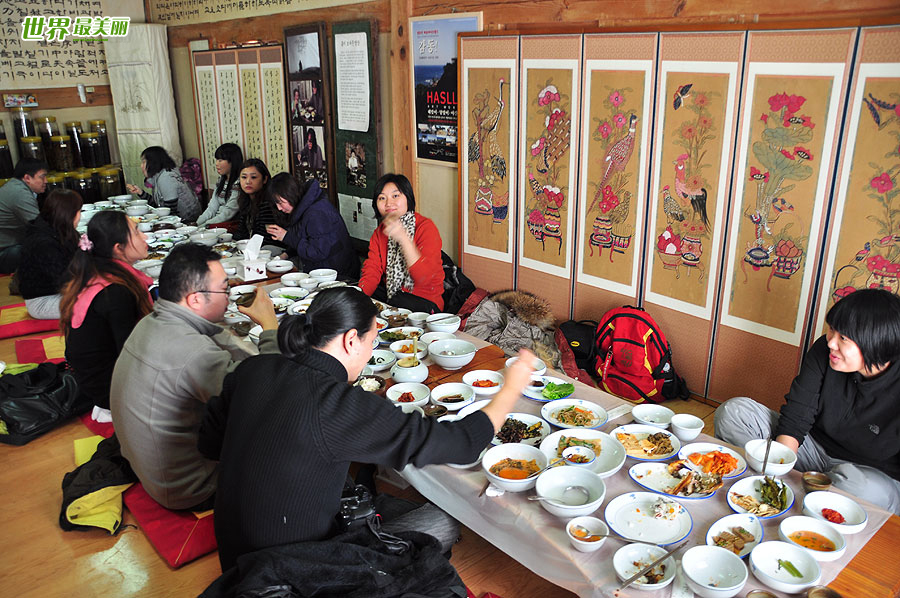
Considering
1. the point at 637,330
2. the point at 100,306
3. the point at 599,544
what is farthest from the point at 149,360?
the point at 637,330

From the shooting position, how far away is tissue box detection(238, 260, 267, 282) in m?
4.09

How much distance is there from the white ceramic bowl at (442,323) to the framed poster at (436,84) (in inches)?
74.0

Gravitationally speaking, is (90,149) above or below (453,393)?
above

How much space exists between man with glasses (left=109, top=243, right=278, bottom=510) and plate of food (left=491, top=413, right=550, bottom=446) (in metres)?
1.02

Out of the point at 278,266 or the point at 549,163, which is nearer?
the point at 549,163

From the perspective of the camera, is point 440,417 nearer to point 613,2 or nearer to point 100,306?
point 100,306

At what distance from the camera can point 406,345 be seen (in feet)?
9.84

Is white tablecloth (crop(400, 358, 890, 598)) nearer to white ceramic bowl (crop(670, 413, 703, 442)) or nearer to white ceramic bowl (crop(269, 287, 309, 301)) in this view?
white ceramic bowl (crop(670, 413, 703, 442))

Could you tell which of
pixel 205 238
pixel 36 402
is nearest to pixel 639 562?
pixel 36 402

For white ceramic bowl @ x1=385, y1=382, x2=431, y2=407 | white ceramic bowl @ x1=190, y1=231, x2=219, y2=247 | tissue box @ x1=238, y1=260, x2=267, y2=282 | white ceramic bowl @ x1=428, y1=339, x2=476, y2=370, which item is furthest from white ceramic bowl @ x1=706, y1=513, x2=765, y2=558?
white ceramic bowl @ x1=190, y1=231, x2=219, y2=247

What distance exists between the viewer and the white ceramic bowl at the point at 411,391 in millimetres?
2490

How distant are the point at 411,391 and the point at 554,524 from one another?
928 mm

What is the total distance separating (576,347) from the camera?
3949 mm

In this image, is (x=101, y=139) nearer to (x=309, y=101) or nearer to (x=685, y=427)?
(x=309, y=101)
